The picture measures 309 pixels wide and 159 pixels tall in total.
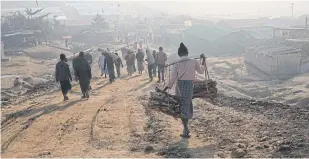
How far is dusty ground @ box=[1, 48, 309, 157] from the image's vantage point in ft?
19.2

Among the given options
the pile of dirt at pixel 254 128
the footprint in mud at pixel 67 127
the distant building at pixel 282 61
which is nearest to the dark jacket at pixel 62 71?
the footprint in mud at pixel 67 127

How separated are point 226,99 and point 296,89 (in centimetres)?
1167

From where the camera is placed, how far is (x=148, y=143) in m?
6.49

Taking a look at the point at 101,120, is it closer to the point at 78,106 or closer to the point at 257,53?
the point at 78,106

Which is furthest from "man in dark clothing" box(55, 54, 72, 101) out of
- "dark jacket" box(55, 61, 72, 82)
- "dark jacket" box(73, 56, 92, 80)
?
"dark jacket" box(73, 56, 92, 80)

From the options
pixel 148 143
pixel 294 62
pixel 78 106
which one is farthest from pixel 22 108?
pixel 294 62

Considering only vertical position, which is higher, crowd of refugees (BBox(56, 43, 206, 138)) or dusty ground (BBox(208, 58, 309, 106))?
crowd of refugees (BBox(56, 43, 206, 138))

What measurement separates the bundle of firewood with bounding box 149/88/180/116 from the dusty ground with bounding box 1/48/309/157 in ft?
1.07

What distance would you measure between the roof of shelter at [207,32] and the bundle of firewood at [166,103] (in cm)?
3829

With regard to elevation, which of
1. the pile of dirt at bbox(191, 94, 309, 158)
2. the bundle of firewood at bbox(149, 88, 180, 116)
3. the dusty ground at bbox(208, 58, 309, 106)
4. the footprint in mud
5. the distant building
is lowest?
the dusty ground at bbox(208, 58, 309, 106)

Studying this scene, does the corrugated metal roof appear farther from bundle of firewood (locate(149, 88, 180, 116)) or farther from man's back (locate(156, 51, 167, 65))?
bundle of firewood (locate(149, 88, 180, 116))

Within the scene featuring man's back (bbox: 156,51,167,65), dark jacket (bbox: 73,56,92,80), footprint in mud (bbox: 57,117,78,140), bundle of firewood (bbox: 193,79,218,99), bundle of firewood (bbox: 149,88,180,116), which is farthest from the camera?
man's back (bbox: 156,51,167,65)

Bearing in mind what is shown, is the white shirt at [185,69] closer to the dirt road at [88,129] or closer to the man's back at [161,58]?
the dirt road at [88,129]

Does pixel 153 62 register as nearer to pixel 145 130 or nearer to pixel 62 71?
pixel 62 71
